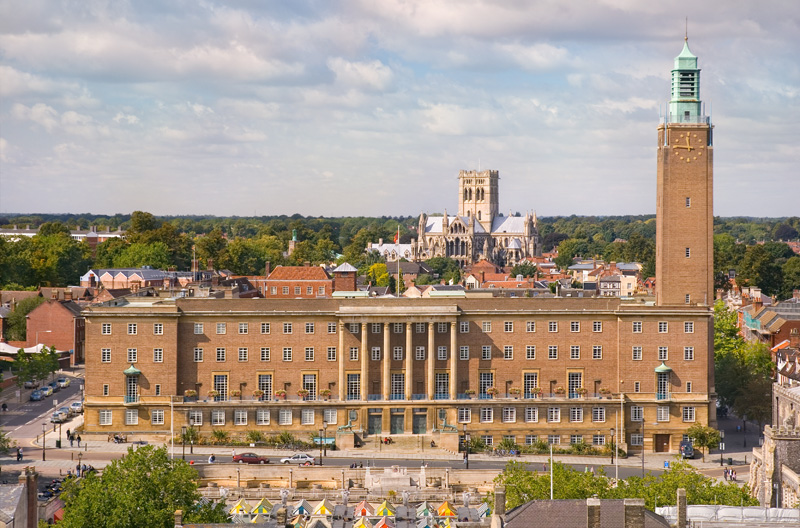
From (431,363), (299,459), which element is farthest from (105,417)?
(431,363)

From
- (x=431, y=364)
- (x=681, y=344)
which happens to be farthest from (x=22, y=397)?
(x=681, y=344)

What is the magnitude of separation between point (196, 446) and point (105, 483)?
128 feet

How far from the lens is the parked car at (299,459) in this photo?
107 m

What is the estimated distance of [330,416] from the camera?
4628 inches

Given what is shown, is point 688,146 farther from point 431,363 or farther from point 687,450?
point 431,363

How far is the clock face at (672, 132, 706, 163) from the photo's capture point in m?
122

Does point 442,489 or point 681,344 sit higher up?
point 681,344

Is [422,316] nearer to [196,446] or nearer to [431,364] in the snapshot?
[431,364]

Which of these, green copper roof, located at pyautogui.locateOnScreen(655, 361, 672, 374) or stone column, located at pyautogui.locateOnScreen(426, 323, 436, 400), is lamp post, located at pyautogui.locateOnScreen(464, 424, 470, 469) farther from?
green copper roof, located at pyautogui.locateOnScreen(655, 361, 672, 374)

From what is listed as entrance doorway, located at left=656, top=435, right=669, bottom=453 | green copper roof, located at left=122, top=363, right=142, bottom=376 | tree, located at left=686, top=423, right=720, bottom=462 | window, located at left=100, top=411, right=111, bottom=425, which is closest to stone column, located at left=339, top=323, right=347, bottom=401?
green copper roof, located at left=122, top=363, right=142, bottom=376

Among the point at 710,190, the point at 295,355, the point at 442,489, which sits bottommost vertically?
the point at 442,489

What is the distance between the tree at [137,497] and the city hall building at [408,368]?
35.5 meters

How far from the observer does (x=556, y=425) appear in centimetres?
11750

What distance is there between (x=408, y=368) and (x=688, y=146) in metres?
32.3
